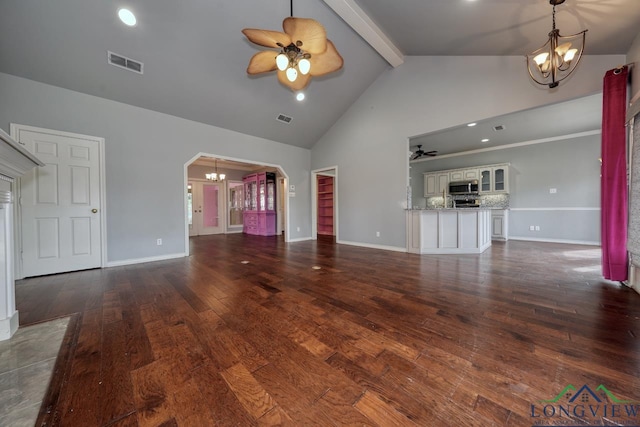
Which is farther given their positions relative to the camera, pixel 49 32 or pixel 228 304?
pixel 49 32

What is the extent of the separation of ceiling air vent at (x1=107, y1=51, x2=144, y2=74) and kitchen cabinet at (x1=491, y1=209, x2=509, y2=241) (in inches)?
343

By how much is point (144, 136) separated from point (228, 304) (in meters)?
3.79

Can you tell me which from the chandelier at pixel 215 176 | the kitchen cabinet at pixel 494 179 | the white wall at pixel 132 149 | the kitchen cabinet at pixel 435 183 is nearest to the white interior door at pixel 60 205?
the white wall at pixel 132 149

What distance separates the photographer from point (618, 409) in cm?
100

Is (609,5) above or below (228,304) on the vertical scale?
above

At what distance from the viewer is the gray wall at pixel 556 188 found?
224 inches

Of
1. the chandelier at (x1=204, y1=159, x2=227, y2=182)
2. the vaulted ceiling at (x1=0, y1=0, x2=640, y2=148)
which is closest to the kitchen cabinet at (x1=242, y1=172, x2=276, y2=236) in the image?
the chandelier at (x1=204, y1=159, x2=227, y2=182)

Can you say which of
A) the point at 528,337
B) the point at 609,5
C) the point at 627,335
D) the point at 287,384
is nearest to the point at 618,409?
the point at 528,337

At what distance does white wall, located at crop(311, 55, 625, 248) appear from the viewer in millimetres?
3402

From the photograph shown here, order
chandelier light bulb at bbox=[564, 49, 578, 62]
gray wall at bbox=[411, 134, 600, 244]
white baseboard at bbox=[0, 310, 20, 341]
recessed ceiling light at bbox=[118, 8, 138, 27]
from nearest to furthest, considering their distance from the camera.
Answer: white baseboard at bbox=[0, 310, 20, 341] → chandelier light bulb at bbox=[564, 49, 578, 62] → recessed ceiling light at bbox=[118, 8, 138, 27] → gray wall at bbox=[411, 134, 600, 244]

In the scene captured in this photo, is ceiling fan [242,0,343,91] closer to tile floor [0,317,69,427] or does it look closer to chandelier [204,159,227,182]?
tile floor [0,317,69,427]

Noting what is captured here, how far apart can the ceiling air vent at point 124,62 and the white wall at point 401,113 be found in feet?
13.8

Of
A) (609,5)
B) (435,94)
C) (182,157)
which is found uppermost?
(435,94)

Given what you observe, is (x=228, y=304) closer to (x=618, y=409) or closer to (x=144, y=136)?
(x=618, y=409)
